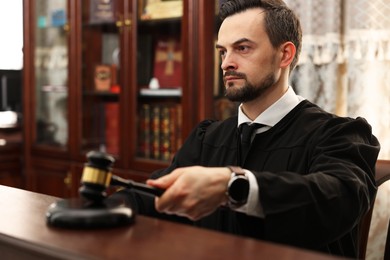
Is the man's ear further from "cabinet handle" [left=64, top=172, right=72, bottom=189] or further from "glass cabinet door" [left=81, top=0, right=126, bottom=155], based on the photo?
"cabinet handle" [left=64, top=172, right=72, bottom=189]

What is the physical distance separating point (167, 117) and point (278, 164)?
1.69 metres

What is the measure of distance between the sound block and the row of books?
2.22m

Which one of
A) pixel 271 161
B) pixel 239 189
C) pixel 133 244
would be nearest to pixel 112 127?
pixel 271 161

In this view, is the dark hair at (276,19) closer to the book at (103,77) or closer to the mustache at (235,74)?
the mustache at (235,74)

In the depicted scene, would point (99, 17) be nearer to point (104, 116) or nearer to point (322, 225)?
point (104, 116)

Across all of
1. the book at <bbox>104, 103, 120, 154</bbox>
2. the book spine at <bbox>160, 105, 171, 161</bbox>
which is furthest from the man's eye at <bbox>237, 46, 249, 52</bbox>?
the book at <bbox>104, 103, 120, 154</bbox>

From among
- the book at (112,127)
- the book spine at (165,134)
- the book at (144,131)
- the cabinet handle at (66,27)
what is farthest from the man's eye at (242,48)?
the cabinet handle at (66,27)

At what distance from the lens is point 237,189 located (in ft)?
3.50

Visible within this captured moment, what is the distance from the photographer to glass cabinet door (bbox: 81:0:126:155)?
11.3 ft

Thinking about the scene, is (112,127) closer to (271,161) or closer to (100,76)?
(100,76)

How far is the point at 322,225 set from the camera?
1.15 m

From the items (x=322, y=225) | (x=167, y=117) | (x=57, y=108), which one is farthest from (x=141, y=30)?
(x=322, y=225)

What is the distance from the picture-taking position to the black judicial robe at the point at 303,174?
1.11 m

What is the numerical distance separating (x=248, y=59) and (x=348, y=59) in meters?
0.91
